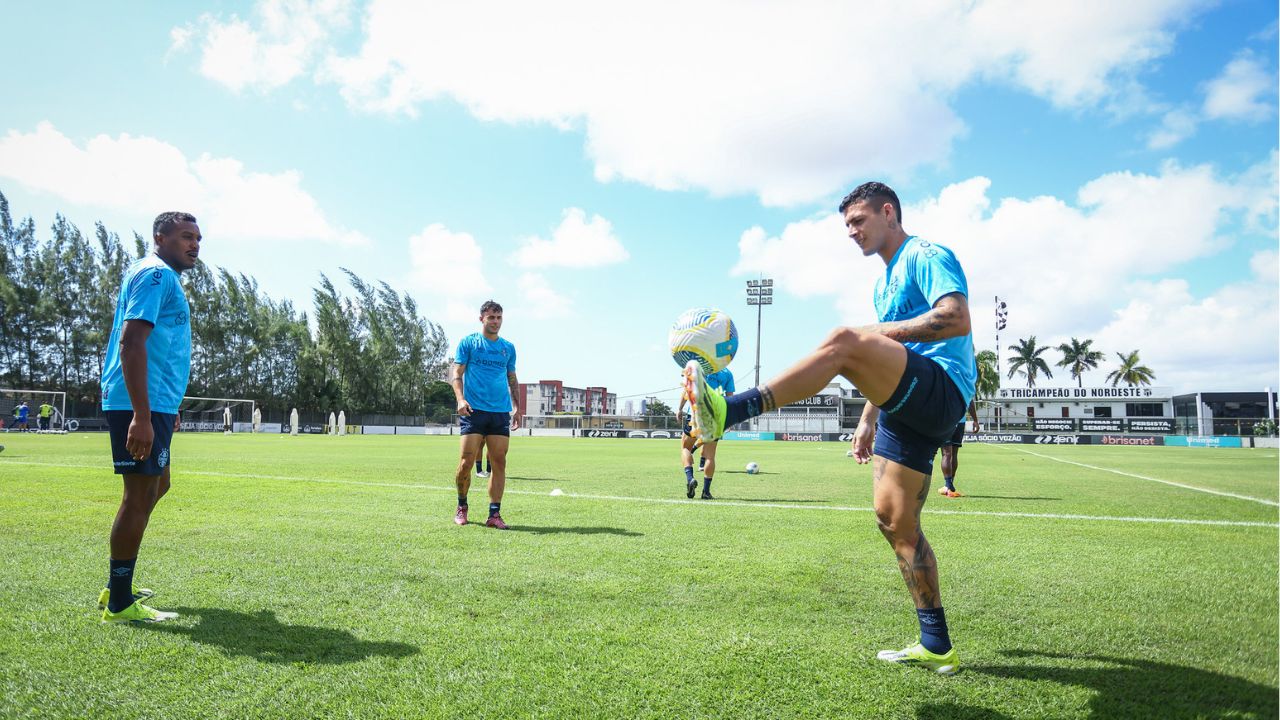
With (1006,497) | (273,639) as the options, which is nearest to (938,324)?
(273,639)

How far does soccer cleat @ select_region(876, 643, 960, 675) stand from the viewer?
3.04m

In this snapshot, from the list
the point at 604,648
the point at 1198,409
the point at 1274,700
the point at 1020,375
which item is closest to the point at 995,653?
the point at 1274,700

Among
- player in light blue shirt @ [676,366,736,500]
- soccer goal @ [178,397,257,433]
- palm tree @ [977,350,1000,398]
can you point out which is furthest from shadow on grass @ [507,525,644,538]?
palm tree @ [977,350,1000,398]

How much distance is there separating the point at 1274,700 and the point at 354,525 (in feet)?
21.4

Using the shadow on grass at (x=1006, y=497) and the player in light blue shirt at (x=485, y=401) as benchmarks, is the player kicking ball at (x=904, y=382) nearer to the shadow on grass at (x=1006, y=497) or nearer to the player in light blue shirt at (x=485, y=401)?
the player in light blue shirt at (x=485, y=401)

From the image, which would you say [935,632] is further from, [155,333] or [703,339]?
[155,333]

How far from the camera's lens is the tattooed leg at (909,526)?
333 cm

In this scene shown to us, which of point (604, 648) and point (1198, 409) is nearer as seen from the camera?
point (604, 648)

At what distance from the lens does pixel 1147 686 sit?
9.47ft

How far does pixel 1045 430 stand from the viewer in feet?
167

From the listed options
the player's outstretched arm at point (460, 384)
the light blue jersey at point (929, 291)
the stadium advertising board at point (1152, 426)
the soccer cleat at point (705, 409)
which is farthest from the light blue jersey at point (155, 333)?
the stadium advertising board at point (1152, 426)

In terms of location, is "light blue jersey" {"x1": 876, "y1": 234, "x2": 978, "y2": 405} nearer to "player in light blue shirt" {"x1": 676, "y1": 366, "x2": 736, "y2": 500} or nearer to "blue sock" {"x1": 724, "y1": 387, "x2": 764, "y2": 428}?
"blue sock" {"x1": 724, "y1": 387, "x2": 764, "y2": 428}

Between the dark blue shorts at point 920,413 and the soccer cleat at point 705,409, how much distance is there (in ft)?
2.46

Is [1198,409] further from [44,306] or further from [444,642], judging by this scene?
[44,306]
